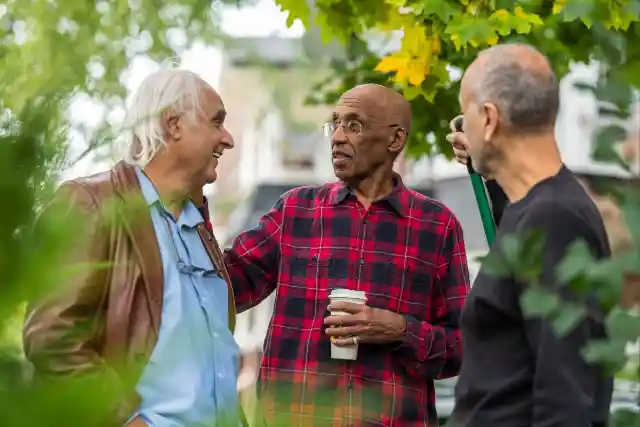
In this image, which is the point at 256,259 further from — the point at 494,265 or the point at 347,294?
A: the point at 494,265

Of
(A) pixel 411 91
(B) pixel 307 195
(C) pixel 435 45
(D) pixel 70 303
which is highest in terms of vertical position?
(C) pixel 435 45

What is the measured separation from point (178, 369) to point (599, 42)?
0.71 m

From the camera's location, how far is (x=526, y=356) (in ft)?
6.39

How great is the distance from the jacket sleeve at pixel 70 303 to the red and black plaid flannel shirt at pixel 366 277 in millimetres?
2493

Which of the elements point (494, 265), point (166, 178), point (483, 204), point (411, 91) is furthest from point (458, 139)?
point (494, 265)

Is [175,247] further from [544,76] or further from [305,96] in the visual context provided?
[305,96]

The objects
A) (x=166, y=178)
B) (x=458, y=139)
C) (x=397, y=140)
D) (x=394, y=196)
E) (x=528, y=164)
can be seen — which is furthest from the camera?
(x=397, y=140)

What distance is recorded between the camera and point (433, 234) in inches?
127

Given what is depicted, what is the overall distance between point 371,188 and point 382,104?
29 cm

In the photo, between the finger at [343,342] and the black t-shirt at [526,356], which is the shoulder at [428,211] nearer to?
the finger at [343,342]

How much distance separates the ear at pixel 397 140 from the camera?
3.33m

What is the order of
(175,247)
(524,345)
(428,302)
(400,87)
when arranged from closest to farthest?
1. (524,345)
2. (175,247)
3. (428,302)
4. (400,87)

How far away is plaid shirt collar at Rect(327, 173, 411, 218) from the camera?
323cm

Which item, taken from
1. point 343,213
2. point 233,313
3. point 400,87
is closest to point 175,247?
point 233,313
